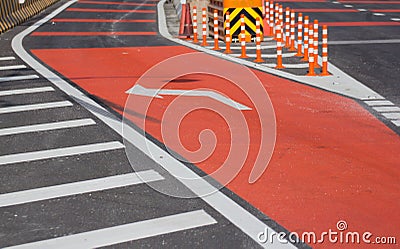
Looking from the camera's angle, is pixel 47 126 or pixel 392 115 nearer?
pixel 47 126

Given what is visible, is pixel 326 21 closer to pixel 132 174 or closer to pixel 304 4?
pixel 304 4

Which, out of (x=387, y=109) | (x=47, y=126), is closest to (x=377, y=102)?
(x=387, y=109)

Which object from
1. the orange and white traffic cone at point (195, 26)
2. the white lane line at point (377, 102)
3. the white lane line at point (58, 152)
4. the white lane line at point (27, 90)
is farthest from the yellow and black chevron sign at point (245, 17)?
the white lane line at point (58, 152)

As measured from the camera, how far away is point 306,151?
10.9 metres

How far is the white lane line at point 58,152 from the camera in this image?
10578mm

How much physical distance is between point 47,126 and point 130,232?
17.9 feet

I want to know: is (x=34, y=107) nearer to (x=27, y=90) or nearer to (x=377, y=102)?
(x=27, y=90)

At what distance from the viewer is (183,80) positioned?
1678cm

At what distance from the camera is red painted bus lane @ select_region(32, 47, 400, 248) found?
8180mm

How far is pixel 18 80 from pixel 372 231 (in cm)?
1164

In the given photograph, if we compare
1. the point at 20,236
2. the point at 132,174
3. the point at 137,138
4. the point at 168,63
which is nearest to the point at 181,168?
the point at 132,174

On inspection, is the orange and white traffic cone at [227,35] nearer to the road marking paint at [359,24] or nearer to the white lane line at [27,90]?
the white lane line at [27,90]

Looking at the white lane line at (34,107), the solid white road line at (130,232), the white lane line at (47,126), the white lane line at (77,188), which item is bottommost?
the white lane line at (34,107)

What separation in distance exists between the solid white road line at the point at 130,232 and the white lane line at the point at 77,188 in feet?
4.62
